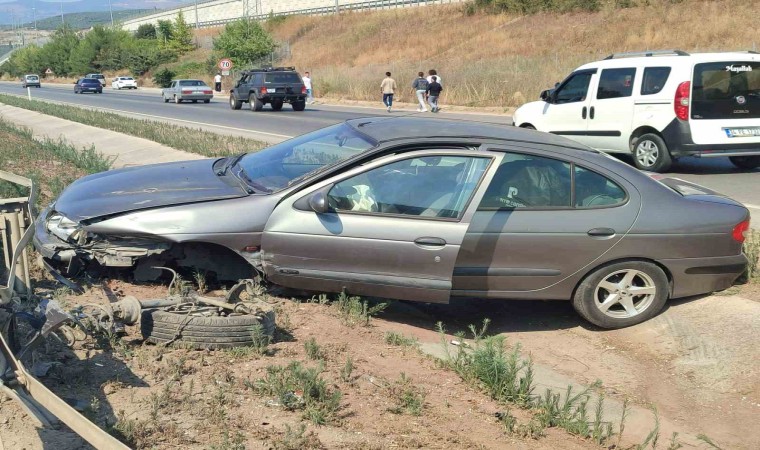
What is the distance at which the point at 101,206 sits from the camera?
5.58 meters

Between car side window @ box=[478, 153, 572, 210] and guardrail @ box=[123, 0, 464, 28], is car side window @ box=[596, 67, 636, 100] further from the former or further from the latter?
guardrail @ box=[123, 0, 464, 28]

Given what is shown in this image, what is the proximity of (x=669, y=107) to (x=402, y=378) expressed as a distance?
9.36m

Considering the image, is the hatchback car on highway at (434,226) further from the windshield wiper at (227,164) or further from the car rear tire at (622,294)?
the windshield wiper at (227,164)

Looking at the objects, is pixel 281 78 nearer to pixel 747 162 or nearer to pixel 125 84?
pixel 747 162

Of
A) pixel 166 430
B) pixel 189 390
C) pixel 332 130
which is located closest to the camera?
pixel 166 430

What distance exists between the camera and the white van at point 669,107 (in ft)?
39.7

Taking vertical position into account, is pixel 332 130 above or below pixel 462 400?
above

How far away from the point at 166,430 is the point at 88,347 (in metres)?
1.11

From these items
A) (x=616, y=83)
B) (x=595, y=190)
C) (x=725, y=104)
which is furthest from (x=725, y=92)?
(x=595, y=190)

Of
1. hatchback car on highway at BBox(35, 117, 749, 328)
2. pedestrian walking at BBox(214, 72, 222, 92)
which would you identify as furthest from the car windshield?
pedestrian walking at BBox(214, 72, 222, 92)

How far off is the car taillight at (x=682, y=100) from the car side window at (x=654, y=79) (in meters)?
0.36

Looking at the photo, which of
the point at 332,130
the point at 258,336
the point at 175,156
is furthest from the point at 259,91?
the point at 258,336

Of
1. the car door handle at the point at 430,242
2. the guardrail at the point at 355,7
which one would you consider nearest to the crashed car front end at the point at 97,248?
the car door handle at the point at 430,242

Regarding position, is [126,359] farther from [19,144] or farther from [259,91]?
[259,91]
